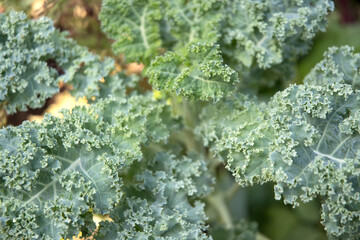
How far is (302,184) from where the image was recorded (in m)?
1.29

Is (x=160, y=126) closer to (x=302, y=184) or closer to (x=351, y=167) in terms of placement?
(x=302, y=184)

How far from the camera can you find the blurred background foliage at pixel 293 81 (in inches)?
85.3

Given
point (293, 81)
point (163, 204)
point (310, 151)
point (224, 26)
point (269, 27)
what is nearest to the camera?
point (310, 151)

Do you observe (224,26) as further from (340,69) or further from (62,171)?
(62,171)

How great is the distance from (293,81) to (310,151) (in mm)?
1083

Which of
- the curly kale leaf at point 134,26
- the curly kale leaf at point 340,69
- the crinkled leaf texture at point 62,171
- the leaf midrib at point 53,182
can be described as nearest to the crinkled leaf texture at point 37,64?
the curly kale leaf at point 134,26

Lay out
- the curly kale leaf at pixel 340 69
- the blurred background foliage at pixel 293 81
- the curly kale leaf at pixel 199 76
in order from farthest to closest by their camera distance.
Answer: the blurred background foliage at pixel 293 81, the curly kale leaf at pixel 340 69, the curly kale leaf at pixel 199 76

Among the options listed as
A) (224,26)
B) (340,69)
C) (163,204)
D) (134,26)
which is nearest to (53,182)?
(163,204)

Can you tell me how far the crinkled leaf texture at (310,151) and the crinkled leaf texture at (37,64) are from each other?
65cm

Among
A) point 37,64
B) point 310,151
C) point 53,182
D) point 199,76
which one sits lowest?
point 310,151

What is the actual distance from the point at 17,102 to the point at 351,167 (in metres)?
1.22

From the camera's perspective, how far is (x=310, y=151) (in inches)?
52.6

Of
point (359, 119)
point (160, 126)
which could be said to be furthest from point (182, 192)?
point (359, 119)

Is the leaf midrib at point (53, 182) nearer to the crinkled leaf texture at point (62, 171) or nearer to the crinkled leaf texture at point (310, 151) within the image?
the crinkled leaf texture at point (62, 171)
